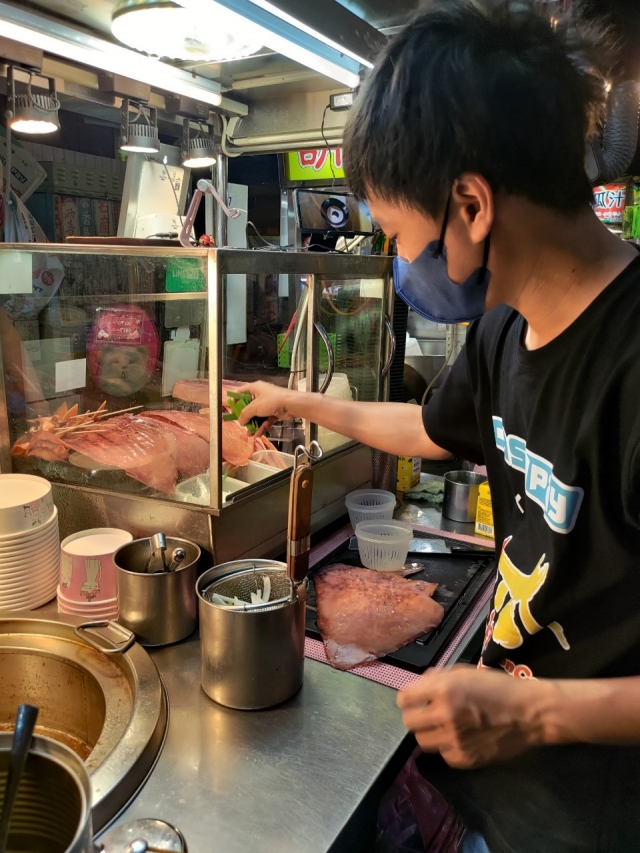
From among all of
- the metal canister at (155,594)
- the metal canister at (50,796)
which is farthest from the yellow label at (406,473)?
the metal canister at (50,796)

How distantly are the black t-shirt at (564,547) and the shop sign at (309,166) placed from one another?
3.23 metres

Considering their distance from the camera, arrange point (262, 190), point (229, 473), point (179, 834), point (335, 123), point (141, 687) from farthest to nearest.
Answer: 1. point (262, 190)
2. point (335, 123)
3. point (229, 473)
4. point (141, 687)
5. point (179, 834)

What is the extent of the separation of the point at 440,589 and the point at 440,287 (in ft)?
2.79

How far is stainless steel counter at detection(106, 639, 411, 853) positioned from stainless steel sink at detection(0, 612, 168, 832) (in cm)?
6

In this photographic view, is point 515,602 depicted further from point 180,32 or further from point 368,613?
point 180,32

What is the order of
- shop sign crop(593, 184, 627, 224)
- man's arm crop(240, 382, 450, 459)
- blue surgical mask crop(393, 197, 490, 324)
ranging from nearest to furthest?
blue surgical mask crop(393, 197, 490, 324) < man's arm crop(240, 382, 450, 459) < shop sign crop(593, 184, 627, 224)

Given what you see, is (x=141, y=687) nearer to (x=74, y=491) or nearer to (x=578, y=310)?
(x=74, y=491)

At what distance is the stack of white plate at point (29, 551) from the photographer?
133 centimetres

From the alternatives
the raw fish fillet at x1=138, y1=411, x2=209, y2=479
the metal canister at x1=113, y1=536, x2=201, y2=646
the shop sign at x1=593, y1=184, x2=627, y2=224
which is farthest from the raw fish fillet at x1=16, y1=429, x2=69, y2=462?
the shop sign at x1=593, y1=184, x2=627, y2=224

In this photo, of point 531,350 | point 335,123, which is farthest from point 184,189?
point 531,350

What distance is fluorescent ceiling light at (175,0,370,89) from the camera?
123cm

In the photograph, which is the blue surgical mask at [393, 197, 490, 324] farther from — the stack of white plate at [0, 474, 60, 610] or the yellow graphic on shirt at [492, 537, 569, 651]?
the stack of white plate at [0, 474, 60, 610]

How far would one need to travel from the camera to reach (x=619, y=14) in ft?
7.60

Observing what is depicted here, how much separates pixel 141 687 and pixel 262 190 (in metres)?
4.76
